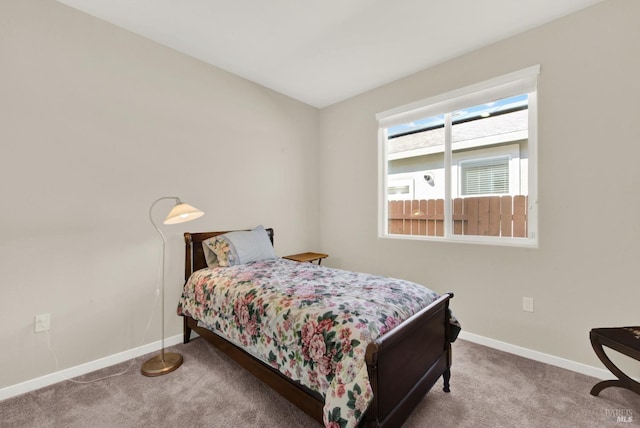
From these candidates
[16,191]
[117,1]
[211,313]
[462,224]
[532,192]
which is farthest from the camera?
[462,224]

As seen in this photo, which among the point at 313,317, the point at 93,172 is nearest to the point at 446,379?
the point at 313,317

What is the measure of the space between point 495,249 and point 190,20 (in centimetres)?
328

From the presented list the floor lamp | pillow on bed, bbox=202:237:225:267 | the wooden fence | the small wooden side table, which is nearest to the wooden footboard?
the wooden fence

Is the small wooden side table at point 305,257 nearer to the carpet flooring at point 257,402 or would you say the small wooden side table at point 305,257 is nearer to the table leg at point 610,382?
the carpet flooring at point 257,402

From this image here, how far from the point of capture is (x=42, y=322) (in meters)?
1.99

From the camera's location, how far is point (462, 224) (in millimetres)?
2824

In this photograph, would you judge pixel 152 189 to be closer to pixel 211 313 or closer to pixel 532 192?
pixel 211 313

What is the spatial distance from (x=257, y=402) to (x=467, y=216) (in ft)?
8.02

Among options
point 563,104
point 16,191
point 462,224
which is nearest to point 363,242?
point 462,224

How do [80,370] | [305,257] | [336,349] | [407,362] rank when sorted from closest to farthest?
[336,349]
[407,362]
[80,370]
[305,257]

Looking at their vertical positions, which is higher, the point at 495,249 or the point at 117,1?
the point at 117,1

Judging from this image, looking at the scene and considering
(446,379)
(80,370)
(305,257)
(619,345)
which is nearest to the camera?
(619,345)

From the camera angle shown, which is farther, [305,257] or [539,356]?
[305,257]

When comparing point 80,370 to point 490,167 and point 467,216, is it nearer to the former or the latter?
point 467,216
